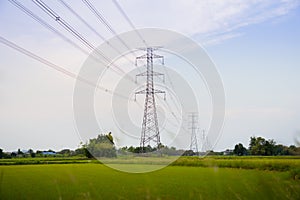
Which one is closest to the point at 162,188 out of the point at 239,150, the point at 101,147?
the point at 101,147

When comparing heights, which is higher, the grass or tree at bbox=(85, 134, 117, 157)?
tree at bbox=(85, 134, 117, 157)

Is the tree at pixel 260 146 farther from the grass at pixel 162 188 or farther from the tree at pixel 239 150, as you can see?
the grass at pixel 162 188

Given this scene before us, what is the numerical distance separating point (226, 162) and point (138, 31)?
16.2 metres

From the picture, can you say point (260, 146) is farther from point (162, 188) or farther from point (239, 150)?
point (162, 188)

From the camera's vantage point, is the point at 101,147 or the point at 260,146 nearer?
the point at 101,147

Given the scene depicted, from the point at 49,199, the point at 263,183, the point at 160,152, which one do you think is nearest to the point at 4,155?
the point at 160,152

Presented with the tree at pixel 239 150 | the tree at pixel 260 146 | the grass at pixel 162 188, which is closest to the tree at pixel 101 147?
the tree at pixel 260 146

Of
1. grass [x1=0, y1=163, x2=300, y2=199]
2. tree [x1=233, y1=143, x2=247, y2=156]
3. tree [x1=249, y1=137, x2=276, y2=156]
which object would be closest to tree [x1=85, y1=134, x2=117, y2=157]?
tree [x1=249, y1=137, x2=276, y2=156]

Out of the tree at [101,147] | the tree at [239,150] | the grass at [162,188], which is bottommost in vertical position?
the grass at [162,188]

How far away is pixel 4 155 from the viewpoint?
69.5 meters

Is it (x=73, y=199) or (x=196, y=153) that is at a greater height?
(x=196, y=153)

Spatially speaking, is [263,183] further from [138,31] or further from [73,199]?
[138,31]

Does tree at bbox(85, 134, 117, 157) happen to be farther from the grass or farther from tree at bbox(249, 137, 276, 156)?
the grass

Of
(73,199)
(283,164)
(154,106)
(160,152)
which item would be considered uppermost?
(154,106)
